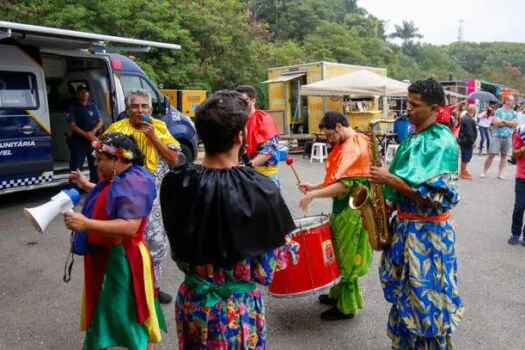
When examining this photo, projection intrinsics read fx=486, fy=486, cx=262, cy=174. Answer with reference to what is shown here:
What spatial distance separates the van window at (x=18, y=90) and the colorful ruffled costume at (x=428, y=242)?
6.45 metres

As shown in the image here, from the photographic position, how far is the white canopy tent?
13227 millimetres

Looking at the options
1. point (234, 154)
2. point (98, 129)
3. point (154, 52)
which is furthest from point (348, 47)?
point (234, 154)

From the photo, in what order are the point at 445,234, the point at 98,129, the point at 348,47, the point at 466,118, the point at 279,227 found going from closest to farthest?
the point at 279,227
the point at 445,234
the point at 98,129
the point at 466,118
the point at 348,47

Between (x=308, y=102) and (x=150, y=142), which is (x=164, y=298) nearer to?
(x=150, y=142)

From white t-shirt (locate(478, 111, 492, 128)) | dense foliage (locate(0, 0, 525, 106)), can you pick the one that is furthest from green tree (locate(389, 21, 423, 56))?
white t-shirt (locate(478, 111, 492, 128))

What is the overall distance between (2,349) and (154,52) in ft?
48.2

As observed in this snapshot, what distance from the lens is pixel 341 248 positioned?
12.4ft

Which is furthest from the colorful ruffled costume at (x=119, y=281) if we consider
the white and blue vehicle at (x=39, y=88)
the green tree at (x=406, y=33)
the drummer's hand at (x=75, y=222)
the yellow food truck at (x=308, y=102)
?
the green tree at (x=406, y=33)

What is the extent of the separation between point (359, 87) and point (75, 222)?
39.1 ft

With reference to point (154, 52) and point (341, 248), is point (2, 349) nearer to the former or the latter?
point (341, 248)

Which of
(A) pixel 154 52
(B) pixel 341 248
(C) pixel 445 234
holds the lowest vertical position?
(B) pixel 341 248

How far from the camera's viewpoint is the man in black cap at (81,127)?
8.06 meters

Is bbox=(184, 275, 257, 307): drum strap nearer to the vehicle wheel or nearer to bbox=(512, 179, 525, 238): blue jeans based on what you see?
bbox=(512, 179, 525, 238): blue jeans

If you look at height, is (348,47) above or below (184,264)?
above
